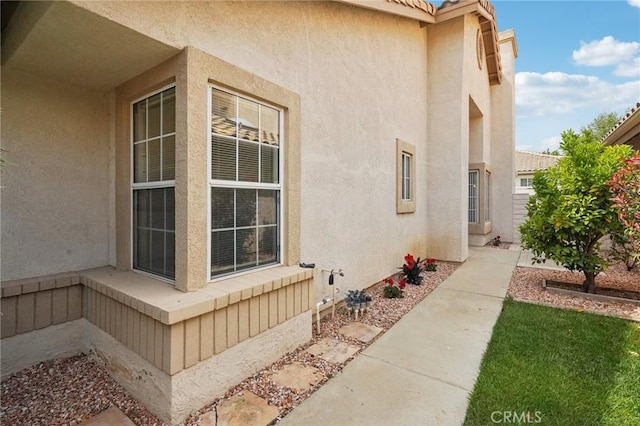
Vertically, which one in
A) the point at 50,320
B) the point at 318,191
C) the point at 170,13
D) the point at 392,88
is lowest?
the point at 50,320

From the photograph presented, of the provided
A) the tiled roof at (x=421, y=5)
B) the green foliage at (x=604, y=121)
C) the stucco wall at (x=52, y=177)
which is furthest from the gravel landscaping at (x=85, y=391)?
the green foliage at (x=604, y=121)

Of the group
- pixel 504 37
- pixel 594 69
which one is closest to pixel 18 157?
pixel 504 37

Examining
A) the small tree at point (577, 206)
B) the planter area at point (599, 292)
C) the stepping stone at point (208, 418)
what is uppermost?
the small tree at point (577, 206)

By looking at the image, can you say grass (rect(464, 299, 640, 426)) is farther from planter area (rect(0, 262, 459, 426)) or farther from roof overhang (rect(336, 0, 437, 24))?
roof overhang (rect(336, 0, 437, 24))

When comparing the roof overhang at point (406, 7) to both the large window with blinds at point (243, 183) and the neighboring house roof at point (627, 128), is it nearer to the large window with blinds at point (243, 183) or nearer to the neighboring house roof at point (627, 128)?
the large window with blinds at point (243, 183)

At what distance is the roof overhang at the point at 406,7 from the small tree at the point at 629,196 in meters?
5.31

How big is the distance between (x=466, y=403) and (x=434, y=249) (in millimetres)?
7059

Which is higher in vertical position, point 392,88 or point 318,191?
point 392,88

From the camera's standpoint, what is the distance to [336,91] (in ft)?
18.2

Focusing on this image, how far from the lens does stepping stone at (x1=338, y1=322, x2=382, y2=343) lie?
4480 mm

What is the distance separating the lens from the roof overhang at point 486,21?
8773mm

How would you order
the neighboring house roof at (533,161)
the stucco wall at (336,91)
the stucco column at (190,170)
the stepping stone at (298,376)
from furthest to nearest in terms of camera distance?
the neighboring house roof at (533,161), the stucco wall at (336,91), the stepping stone at (298,376), the stucco column at (190,170)

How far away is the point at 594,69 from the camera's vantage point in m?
22.4

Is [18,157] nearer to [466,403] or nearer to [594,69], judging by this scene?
[466,403]
